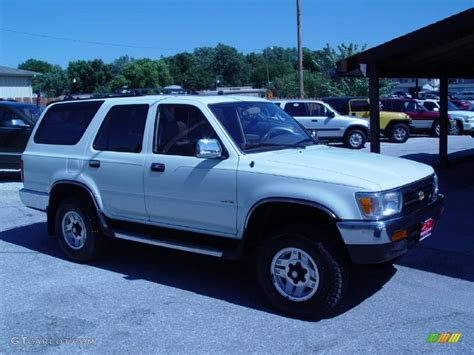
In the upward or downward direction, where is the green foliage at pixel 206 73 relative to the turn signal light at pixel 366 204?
upward

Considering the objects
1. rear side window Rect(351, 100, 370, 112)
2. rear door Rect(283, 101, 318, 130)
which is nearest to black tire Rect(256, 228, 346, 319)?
rear door Rect(283, 101, 318, 130)

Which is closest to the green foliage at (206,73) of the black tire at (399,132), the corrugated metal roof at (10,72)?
the black tire at (399,132)

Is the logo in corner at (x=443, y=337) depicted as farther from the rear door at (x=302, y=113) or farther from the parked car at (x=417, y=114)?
the parked car at (x=417, y=114)

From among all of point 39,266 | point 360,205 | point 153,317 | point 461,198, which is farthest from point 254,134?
point 461,198

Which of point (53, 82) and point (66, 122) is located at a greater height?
point (53, 82)

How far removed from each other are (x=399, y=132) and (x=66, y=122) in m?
17.8

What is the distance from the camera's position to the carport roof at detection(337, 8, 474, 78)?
8664 mm

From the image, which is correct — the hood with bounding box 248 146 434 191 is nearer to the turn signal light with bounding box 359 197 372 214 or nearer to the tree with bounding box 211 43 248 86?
the turn signal light with bounding box 359 197 372 214

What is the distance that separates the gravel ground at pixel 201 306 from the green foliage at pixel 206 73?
3301 centimetres

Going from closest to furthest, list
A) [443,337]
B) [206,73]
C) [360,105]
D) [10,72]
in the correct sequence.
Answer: [443,337]
[360,105]
[10,72]
[206,73]

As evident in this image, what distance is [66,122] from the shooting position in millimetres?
6887

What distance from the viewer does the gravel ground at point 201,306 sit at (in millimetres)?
4426

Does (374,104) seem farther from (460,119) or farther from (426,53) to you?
(460,119)

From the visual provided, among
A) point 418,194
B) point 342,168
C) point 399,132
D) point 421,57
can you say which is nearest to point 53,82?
point 399,132
